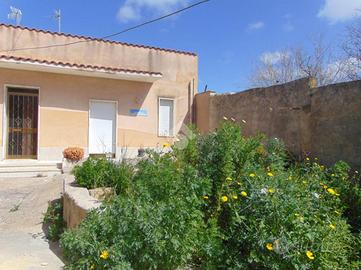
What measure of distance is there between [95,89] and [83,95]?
1.52ft

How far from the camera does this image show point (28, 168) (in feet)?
34.6

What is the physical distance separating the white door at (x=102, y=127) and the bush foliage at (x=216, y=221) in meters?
8.00

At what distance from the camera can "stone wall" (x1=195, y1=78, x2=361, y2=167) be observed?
742 cm

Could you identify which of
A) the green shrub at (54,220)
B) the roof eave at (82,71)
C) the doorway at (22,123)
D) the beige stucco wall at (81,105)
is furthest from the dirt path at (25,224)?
the roof eave at (82,71)

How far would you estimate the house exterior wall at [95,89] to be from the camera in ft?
37.1

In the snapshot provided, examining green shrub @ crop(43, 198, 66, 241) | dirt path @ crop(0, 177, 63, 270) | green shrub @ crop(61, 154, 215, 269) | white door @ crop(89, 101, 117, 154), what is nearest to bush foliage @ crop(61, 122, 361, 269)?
green shrub @ crop(61, 154, 215, 269)

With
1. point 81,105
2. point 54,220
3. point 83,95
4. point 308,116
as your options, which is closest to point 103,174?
point 54,220

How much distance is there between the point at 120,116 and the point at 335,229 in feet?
31.3

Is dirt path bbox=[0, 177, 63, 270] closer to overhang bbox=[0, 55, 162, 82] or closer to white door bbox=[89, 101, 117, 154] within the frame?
white door bbox=[89, 101, 117, 154]

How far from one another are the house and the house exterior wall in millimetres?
30

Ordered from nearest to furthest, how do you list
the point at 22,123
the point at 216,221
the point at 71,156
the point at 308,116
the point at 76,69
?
the point at 216,221 → the point at 308,116 → the point at 71,156 → the point at 76,69 → the point at 22,123

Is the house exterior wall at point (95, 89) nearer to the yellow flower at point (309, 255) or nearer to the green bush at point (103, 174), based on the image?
the green bush at point (103, 174)

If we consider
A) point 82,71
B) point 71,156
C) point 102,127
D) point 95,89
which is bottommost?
point 71,156

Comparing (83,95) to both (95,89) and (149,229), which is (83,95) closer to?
(95,89)
